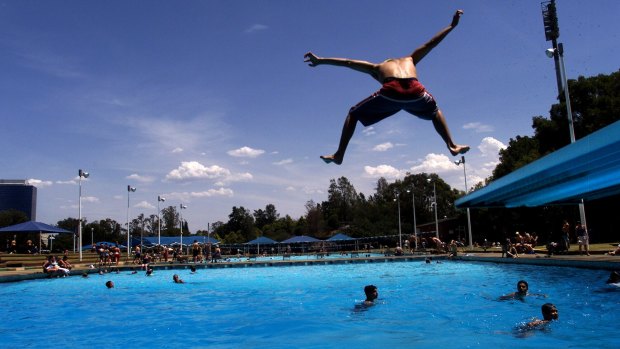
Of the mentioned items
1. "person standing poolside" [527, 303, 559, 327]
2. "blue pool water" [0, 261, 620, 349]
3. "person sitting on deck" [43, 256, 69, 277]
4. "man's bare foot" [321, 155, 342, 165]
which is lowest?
"blue pool water" [0, 261, 620, 349]

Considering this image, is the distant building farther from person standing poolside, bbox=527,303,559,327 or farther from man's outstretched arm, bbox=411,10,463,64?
man's outstretched arm, bbox=411,10,463,64

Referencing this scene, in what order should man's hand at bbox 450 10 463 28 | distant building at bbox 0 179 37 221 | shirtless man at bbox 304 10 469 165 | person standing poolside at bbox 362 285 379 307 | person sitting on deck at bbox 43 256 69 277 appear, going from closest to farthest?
shirtless man at bbox 304 10 469 165 → man's hand at bbox 450 10 463 28 → person standing poolside at bbox 362 285 379 307 → person sitting on deck at bbox 43 256 69 277 → distant building at bbox 0 179 37 221

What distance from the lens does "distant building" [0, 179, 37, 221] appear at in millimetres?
130250

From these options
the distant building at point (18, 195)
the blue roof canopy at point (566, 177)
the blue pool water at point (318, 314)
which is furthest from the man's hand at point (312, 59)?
the distant building at point (18, 195)

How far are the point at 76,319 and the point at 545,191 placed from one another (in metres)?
15.6

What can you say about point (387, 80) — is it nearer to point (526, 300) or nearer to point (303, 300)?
point (526, 300)

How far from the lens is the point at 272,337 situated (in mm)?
8750

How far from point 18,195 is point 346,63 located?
14957 centimetres

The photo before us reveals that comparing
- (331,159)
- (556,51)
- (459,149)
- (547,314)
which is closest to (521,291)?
(547,314)

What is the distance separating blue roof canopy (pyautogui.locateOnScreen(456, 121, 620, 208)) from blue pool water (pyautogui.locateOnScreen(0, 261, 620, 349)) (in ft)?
9.55

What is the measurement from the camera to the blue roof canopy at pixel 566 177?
10.0 m

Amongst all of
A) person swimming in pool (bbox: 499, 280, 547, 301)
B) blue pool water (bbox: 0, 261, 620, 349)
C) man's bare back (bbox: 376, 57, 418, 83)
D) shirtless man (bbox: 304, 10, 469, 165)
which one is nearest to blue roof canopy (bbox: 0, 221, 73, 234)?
blue pool water (bbox: 0, 261, 620, 349)

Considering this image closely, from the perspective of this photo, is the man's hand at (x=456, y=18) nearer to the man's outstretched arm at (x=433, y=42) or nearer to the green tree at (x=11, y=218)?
the man's outstretched arm at (x=433, y=42)

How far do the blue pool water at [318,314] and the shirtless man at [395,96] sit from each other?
12.1 ft
